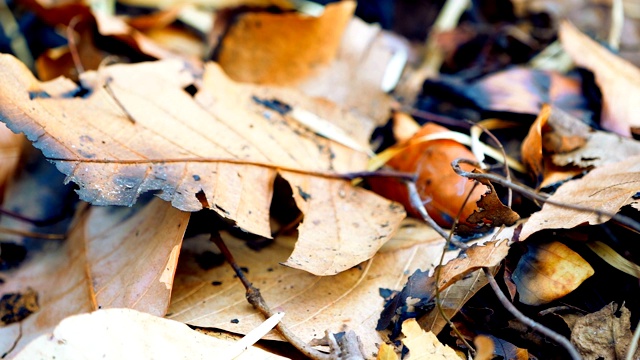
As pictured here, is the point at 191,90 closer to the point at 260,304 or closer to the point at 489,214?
the point at 260,304

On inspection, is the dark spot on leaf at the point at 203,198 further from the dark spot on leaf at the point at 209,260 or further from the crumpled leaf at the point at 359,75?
the crumpled leaf at the point at 359,75

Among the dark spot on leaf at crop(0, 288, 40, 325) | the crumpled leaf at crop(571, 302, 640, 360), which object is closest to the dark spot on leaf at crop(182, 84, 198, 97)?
the dark spot on leaf at crop(0, 288, 40, 325)

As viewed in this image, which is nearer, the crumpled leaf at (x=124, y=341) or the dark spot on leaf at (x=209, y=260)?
the crumpled leaf at (x=124, y=341)

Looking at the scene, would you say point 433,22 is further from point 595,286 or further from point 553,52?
point 595,286

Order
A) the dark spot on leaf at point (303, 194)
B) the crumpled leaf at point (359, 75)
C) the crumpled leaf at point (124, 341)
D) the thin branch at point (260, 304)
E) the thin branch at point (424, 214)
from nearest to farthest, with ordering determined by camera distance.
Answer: the crumpled leaf at point (124, 341) < the thin branch at point (260, 304) < the thin branch at point (424, 214) < the dark spot on leaf at point (303, 194) < the crumpled leaf at point (359, 75)

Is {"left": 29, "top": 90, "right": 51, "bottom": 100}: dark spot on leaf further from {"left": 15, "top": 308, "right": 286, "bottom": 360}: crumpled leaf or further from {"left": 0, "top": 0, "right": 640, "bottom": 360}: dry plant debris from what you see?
{"left": 15, "top": 308, "right": 286, "bottom": 360}: crumpled leaf

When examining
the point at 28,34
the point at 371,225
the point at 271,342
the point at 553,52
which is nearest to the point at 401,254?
the point at 371,225

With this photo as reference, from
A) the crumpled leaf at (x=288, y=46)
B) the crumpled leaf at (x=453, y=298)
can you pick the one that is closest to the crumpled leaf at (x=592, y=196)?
the crumpled leaf at (x=453, y=298)

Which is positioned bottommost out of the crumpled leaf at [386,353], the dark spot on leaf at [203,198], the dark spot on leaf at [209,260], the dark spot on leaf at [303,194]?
the dark spot on leaf at [209,260]
